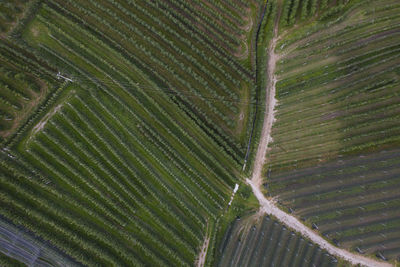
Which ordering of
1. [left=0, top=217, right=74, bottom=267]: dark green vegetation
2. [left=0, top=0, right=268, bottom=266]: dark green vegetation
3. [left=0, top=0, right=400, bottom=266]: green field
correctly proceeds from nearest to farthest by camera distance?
[left=0, top=217, right=74, bottom=267]: dark green vegetation → [left=0, top=0, right=268, bottom=266]: dark green vegetation → [left=0, top=0, right=400, bottom=266]: green field

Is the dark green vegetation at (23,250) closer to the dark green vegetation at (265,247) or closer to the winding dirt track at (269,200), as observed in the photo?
the dark green vegetation at (265,247)

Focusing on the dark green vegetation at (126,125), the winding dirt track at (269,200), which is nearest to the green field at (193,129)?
the dark green vegetation at (126,125)

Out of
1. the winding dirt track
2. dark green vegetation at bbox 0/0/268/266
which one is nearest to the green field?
dark green vegetation at bbox 0/0/268/266

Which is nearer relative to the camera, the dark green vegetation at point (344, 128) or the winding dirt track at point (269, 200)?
the winding dirt track at point (269, 200)

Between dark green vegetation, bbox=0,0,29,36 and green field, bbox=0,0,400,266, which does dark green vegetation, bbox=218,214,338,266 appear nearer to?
green field, bbox=0,0,400,266

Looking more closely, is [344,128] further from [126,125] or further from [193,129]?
[126,125]

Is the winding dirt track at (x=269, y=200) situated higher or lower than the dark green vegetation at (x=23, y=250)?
higher
